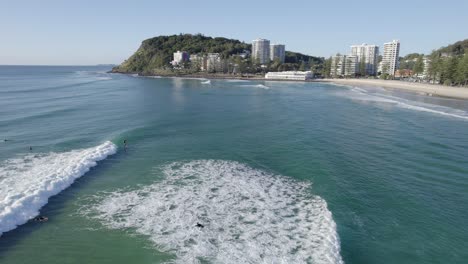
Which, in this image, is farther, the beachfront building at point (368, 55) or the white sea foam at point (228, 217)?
the beachfront building at point (368, 55)

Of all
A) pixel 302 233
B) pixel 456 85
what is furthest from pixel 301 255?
pixel 456 85

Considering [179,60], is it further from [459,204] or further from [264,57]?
[459,204]

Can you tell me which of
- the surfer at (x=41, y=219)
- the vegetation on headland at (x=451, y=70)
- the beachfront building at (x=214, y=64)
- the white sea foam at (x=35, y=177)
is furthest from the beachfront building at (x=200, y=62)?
the surfer at (x=41, y=219)

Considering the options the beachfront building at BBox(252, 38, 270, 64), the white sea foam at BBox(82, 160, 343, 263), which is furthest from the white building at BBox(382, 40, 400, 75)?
the white sea foam at BBox(82, 160, 343, 263)

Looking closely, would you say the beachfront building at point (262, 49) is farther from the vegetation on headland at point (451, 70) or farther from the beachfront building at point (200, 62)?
the vegetation on headland at point (451, 70)

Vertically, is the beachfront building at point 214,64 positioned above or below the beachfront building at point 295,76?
above

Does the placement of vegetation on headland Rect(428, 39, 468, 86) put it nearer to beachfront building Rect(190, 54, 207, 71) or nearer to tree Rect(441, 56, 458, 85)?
tree Rect(441, 56, 458, 85)

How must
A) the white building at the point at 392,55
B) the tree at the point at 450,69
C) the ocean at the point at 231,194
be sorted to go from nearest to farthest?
the ocean at the point at 231,194 → the tree at the point at 450,69 → the white building at the point at 392,55
